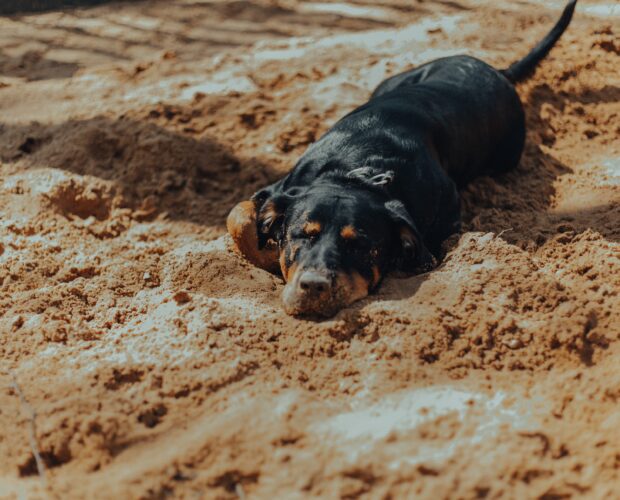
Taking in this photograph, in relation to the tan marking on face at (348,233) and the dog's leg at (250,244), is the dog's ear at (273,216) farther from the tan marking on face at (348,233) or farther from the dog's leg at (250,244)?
the tan marking on face at (348,233)

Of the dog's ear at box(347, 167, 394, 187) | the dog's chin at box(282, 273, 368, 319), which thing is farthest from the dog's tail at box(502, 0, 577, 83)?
the dog's chin at box(282, 273, 368, 319)

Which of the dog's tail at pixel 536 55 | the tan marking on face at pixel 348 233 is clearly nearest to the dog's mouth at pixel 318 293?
the tan marking on face at pixel 348 233

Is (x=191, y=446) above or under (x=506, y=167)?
under

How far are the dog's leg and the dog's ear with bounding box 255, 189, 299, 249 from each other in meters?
0.12

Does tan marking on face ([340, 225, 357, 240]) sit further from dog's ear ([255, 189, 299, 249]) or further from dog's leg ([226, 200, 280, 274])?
dog's leg ([226, 200, 280, 274])

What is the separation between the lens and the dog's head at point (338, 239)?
3492 millimetres

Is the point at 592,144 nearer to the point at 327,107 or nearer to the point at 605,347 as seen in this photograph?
the point at 327,107

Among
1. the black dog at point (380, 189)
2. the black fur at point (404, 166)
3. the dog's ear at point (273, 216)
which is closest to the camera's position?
the black dog at point (380, 189)

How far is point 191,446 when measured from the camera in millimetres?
2553

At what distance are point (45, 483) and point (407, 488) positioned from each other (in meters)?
1.25

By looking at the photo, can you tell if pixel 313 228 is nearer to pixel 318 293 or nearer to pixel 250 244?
pixel 318 293

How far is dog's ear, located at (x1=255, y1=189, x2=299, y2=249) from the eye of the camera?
4.04 meters

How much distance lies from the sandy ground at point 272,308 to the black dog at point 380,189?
179 mm

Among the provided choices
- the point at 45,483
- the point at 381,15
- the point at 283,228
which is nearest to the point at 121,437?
the point at 45,483
